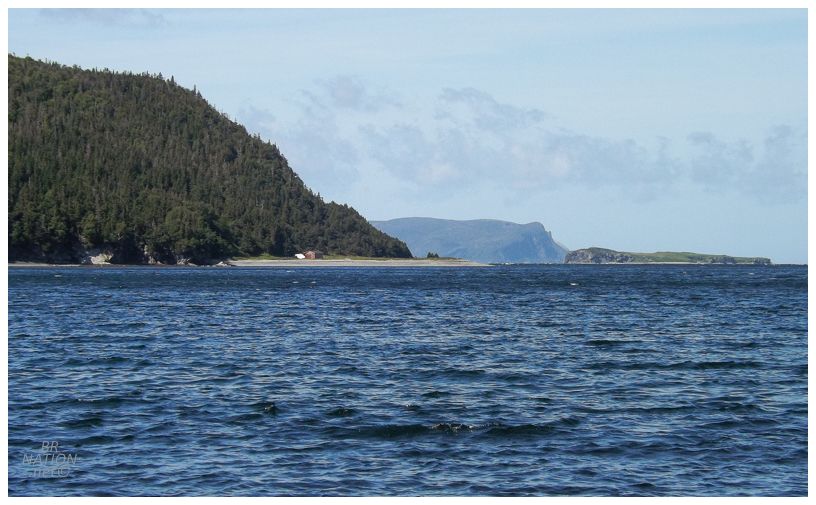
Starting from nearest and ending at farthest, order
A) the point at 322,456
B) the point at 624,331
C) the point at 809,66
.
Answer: the point at 322,456
the point at 809,66
the point at 624,331

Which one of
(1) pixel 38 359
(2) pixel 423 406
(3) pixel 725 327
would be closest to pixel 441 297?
(3) pixel 725 327

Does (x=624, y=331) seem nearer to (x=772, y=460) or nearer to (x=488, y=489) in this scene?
(x=772, y=460)

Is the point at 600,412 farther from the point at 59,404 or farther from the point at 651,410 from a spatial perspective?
the point at 59,404

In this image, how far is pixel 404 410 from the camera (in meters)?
35.5

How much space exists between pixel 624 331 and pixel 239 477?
47818 mm

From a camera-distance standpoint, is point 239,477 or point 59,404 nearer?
point 239,477

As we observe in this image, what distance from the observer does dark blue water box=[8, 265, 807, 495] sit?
86.5 ft

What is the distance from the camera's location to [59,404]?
1430 inches

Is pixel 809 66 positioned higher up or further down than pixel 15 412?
higher up

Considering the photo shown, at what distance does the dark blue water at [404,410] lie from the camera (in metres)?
26.4

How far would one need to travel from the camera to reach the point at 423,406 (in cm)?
3638
